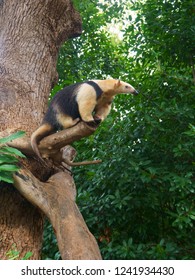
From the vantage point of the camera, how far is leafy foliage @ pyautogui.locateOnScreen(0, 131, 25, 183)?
2.93 m

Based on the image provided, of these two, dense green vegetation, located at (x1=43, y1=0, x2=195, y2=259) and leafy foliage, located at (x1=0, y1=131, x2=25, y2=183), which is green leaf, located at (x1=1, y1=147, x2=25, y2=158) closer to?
leafy foliage, located at (x1=0, y1=131, x2=25, y2=183)

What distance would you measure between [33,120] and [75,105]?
0.67 metres

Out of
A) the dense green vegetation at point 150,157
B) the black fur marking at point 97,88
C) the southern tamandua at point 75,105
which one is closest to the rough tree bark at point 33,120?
the southern tamandua at point 75,105

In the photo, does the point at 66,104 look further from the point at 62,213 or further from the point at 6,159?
the point at 62,213

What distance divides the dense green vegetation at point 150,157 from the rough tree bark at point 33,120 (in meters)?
0.67

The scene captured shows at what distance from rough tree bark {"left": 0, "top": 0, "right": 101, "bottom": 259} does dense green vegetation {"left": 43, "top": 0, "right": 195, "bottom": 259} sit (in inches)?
26.2

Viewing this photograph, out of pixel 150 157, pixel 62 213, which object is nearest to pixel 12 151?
pixel 62 213

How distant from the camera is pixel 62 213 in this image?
316 cm

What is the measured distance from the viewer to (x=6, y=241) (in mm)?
3168

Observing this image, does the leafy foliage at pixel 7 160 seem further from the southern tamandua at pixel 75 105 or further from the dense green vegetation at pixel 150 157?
the dense green vegetation at pixel 150 157

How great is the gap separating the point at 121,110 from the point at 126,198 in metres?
1.21

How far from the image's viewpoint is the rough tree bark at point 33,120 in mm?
3117

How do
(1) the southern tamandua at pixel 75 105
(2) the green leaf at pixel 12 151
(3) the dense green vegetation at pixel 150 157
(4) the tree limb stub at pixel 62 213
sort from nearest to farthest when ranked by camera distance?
(4) the tree limb stub at pixel 62 213 → (2) the green leaf at pixel 12 151 → (1) the southern tamandua at pixel 75 105 → (3) the dense green vegetation at pixel 150 157
